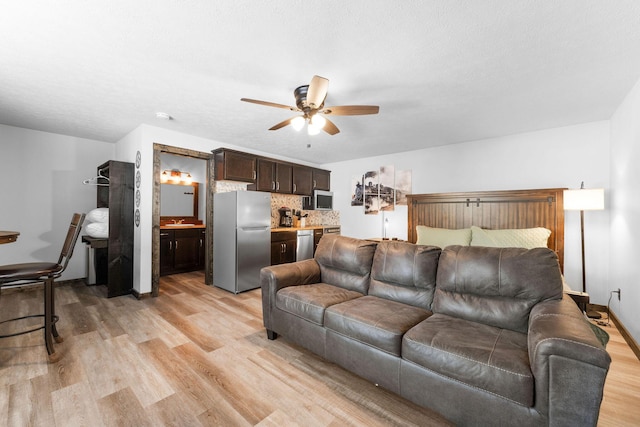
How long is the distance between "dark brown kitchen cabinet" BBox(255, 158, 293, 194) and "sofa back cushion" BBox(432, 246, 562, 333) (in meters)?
3.66

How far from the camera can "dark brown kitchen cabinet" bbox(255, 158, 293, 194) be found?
4967mm

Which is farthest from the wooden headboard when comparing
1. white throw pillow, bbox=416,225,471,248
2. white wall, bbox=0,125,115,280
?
white wall, bbox=0,125,115,280

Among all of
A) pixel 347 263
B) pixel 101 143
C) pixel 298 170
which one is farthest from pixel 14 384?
pixel 298 170

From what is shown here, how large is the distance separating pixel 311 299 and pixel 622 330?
10.6ft

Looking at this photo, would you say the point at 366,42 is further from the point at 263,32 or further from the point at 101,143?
the point at 101,143

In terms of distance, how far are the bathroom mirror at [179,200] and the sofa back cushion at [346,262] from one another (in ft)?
13.5

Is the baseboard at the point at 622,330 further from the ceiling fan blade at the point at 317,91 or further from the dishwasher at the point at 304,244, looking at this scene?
the dishwasher at the point at 304,244

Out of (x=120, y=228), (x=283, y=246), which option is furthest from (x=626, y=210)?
(x=120, y=228)

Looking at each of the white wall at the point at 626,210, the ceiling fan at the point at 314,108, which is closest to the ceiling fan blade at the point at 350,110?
the ceiling fan at the point at 314,108

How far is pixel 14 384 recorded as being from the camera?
1.87 meters

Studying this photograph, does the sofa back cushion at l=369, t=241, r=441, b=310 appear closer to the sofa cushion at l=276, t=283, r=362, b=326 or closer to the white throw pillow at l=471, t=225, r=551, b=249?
the sofa cushion at l=276, t=283, r=362, b=326

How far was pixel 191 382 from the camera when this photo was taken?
1928mm

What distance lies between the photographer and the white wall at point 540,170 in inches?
135

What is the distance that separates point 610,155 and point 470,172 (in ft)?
5.19
